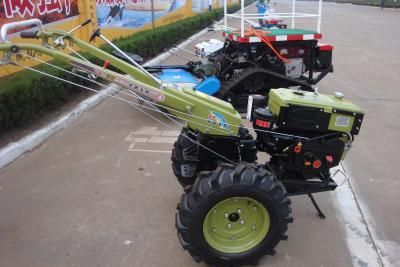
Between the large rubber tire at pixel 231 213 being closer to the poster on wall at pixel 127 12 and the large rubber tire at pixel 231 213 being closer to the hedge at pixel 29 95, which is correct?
the hedge at pixel 29 95

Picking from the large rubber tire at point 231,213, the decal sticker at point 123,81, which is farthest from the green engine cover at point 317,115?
the decal sticker at point 123,81

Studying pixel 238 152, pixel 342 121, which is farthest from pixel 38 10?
pixel 342 121

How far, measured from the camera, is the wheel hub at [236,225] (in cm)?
292

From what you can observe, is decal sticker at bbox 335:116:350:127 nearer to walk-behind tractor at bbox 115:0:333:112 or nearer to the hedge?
walk-behind tractor at bbox 115:0:333:112

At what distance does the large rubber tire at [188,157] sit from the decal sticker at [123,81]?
708mm

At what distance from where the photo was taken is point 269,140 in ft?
10.9

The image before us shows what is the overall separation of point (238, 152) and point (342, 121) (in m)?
0.85

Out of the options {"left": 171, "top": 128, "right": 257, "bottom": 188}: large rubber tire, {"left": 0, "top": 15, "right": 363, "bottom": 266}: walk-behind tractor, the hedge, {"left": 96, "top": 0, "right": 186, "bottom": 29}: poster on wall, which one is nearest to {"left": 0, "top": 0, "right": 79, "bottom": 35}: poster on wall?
the hedge

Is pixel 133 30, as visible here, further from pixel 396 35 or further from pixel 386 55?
pixel 396 35

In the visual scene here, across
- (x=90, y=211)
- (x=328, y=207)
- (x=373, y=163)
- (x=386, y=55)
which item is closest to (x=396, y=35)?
(x=386, y=55)

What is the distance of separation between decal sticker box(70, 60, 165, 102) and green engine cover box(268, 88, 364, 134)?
0.96 metres

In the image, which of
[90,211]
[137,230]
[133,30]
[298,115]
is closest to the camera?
[298,115]

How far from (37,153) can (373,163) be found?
4012 mm

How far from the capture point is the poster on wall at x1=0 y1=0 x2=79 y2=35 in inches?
247
